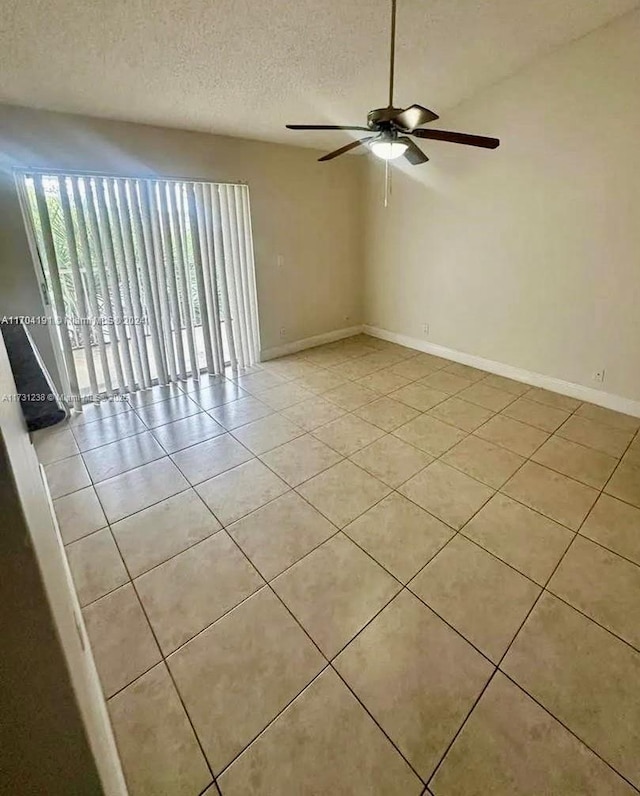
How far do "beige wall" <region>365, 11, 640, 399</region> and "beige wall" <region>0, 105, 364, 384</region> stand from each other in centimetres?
88

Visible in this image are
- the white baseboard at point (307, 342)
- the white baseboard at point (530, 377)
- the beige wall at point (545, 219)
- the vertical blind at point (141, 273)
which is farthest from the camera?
the white baseboard at point (307, 342)

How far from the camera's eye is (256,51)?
232cm

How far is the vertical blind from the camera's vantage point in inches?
120

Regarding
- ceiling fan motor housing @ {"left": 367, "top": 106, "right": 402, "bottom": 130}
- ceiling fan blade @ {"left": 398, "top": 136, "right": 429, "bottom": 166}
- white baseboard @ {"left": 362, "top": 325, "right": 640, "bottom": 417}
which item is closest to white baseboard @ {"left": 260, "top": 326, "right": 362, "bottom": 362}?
white baseboard @ {"left": 362, "top": 325, "right": 640, "bottom": 417}

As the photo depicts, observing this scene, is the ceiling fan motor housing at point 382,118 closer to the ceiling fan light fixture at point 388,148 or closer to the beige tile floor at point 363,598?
the ceiling fan light fixture at point 388,148

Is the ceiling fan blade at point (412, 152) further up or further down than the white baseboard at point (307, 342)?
Answer: further up

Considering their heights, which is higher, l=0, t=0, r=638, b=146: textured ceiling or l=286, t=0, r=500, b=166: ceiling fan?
l=0, t=0, r=638, b=146: textured ceiling

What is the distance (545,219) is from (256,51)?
255 centimetres

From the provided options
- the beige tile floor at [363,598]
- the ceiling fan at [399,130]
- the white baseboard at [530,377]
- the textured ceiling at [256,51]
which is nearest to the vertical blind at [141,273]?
the textured ceiling at [256,51]

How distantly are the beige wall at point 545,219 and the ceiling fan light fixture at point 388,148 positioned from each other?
174 centimetres

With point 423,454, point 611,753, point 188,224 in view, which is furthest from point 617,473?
point 188,224

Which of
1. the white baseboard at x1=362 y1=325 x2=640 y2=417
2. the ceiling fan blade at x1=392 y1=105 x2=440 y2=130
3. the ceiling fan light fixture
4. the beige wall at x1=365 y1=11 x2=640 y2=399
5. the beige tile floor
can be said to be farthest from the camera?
the white baseboard at x1=362 y1=325 x2=640 y2=417

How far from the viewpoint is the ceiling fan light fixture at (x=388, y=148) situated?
2.10 m

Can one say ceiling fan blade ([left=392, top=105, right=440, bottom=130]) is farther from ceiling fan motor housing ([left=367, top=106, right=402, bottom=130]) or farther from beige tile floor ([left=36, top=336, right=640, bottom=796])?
beige tile floor ([left=36, top=336, right=640, bottom=796])
